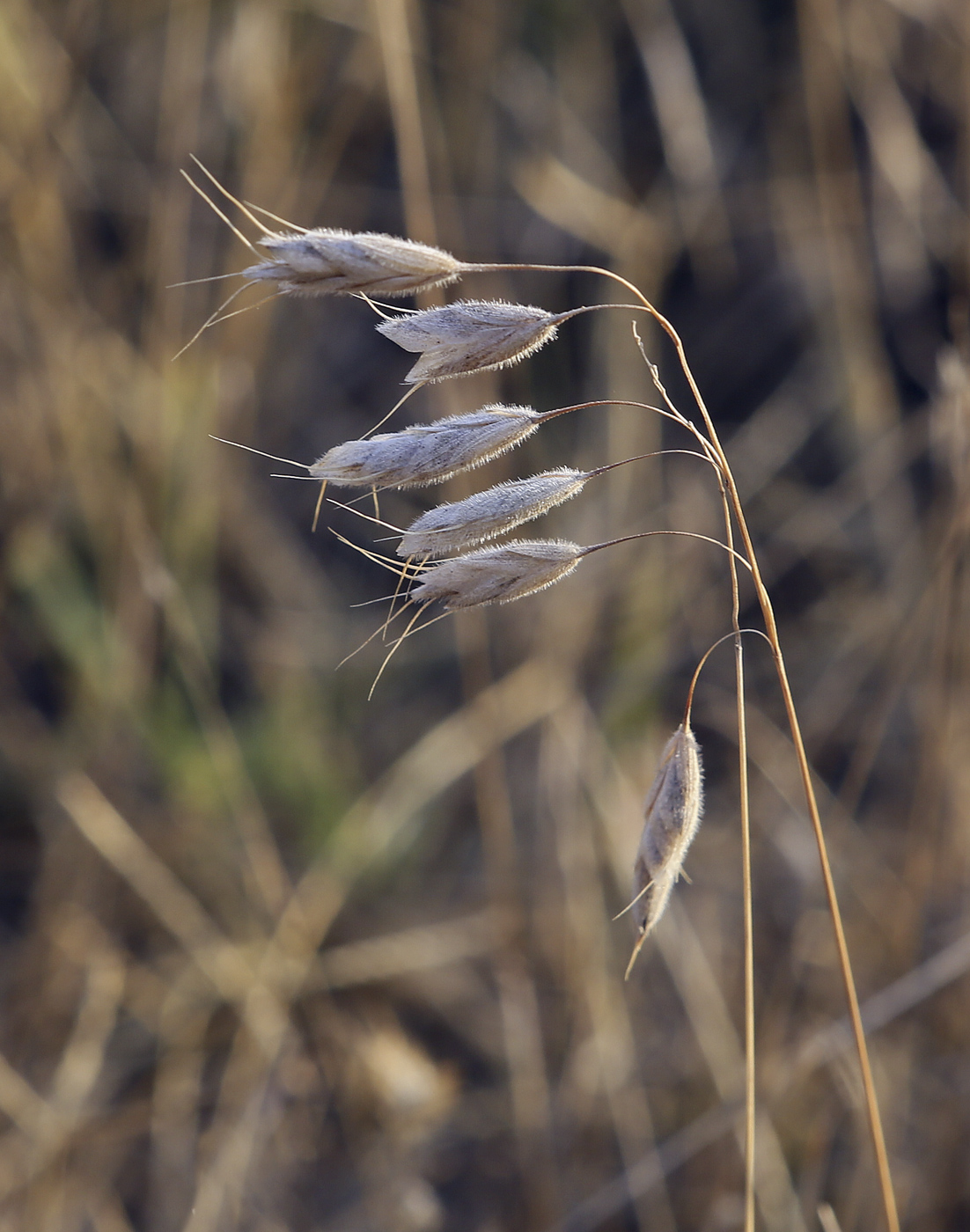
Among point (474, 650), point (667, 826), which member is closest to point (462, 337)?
point (667, 826)

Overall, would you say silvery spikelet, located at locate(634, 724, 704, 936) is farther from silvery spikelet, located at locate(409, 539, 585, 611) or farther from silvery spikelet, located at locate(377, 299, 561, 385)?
silvery spikelet, located at locate(377, 299, 561, 385)

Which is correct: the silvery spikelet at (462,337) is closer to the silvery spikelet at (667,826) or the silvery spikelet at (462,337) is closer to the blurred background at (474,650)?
the silvery spikelet at (667,826)

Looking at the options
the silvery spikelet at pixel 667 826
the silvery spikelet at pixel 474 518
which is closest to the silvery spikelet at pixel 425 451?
the silvery spikelet at pixel 474 518

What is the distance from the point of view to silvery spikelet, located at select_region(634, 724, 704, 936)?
0.68m

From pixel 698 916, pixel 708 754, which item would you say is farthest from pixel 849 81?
pixel 698 916

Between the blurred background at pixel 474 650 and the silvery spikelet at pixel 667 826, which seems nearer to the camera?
the silvery spikelet at pixel 667 826

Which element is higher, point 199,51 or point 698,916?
point 199,51

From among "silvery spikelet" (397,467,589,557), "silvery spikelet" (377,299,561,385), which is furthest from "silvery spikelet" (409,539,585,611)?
"silvery spikelet" (377,299,561,385)

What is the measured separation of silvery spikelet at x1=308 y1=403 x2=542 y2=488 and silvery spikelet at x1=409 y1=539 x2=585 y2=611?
0.07 m

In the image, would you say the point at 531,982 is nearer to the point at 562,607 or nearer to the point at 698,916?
the point at 698,916

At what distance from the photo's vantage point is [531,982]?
148 centimetres

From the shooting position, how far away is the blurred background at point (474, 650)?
1344 millimetres

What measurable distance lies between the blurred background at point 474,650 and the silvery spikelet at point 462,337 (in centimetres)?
59

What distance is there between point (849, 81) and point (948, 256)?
16.3 inches
